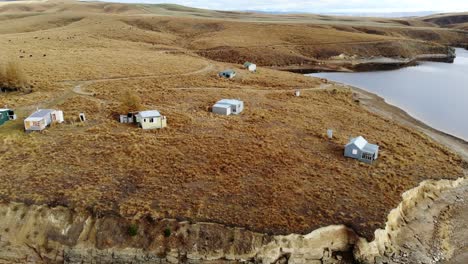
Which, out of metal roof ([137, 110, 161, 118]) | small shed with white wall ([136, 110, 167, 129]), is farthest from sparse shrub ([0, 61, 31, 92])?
small shed with white wall ([136, 110, 167, 129])

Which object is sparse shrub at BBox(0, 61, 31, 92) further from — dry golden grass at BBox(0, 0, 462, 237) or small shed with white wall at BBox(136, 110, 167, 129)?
small shed with white wall at BBox(136, 110, 167, 129)

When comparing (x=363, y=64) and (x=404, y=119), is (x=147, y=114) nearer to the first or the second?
(x=404, y=119)

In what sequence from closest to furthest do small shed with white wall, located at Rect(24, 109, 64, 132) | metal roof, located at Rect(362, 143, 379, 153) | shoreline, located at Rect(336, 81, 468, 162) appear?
1. metal roof, located at Rect(362, 143, 379, 153)
2. small shed with white wall, located at Rect(24, 109, 64, 132)
3. shoreline, located at Rect(336, 81, 468, 162)

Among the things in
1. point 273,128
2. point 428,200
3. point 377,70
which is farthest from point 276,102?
point 377,70

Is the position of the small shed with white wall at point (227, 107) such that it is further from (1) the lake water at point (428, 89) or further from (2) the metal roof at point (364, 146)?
(1) the lake water at point (428, 89)

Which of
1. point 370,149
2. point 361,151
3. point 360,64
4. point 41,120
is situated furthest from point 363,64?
point 41,120

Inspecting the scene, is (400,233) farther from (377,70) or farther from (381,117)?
(377,70)
